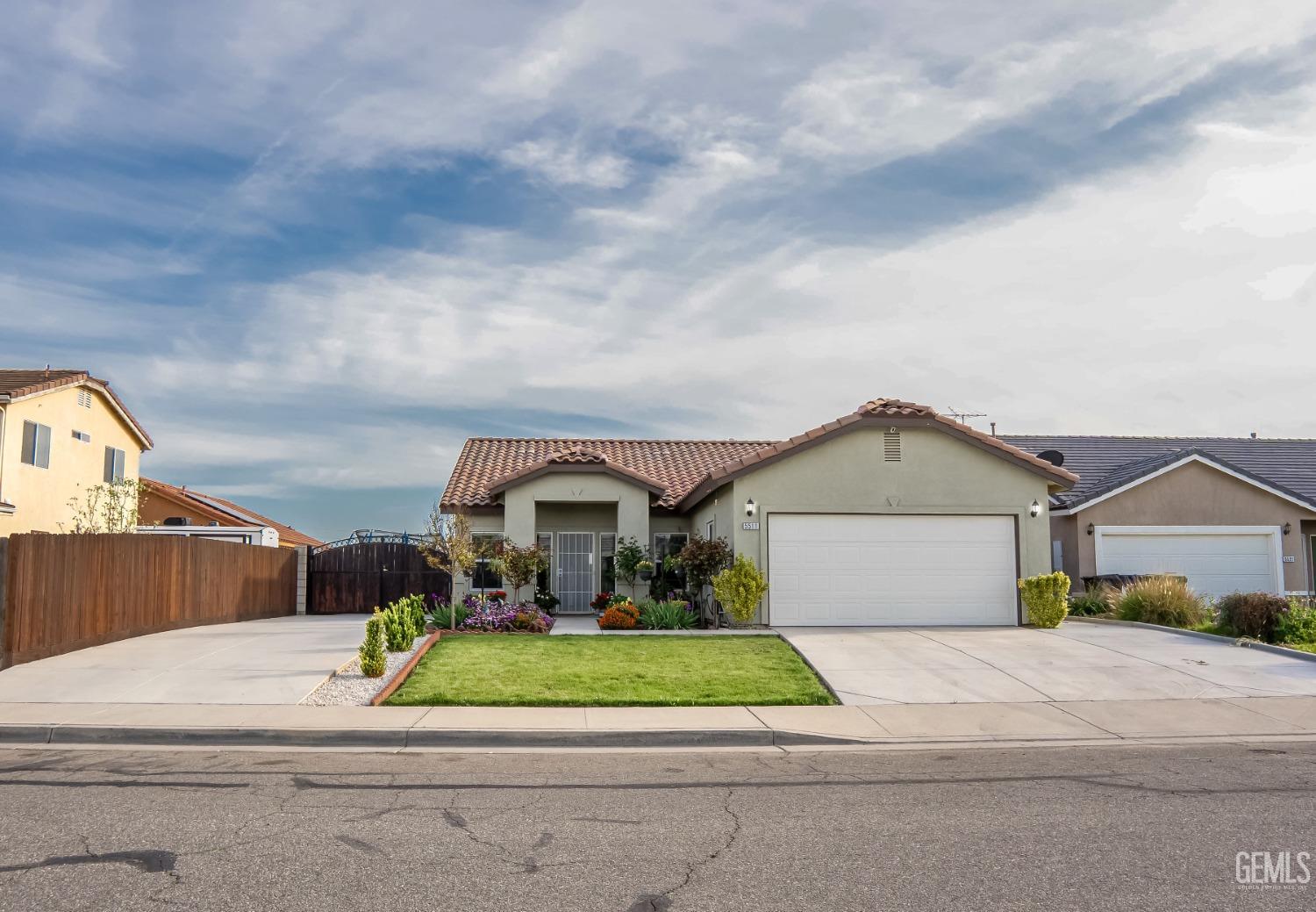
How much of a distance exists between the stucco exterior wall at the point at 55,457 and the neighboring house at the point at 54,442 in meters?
0.02

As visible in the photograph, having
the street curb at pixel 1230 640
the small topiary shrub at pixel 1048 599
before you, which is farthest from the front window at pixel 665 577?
the street curb at pixel 1230 640

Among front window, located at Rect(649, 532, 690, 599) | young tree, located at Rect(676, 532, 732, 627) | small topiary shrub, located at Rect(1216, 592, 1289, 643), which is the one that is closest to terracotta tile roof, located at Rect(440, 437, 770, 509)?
front window, located at Rect(649, 532, 690, 599)

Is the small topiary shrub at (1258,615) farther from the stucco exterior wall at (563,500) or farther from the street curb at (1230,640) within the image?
the stucco exterior wall at (563,500)

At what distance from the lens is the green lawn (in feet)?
40.1

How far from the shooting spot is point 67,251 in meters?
20.4

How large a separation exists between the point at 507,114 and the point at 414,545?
15683 millimetres

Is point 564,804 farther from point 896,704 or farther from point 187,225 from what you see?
point 187,225

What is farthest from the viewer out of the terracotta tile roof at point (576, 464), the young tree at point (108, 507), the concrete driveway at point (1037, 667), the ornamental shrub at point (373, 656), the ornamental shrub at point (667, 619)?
the young tree at point (108, 507)

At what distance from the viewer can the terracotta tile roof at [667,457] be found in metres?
20.4

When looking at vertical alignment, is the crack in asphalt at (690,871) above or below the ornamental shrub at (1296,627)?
below

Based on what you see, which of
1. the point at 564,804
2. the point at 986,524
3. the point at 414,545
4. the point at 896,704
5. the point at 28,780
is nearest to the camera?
the point at 564,804

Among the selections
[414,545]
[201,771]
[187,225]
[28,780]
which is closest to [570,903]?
[201,771]

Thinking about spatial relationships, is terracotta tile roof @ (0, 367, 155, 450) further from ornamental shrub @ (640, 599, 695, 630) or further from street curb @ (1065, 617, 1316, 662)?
street curb @ (1065, 617, 1316, 662)

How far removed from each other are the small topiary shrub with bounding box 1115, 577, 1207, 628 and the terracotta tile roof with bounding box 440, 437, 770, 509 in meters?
10.4
